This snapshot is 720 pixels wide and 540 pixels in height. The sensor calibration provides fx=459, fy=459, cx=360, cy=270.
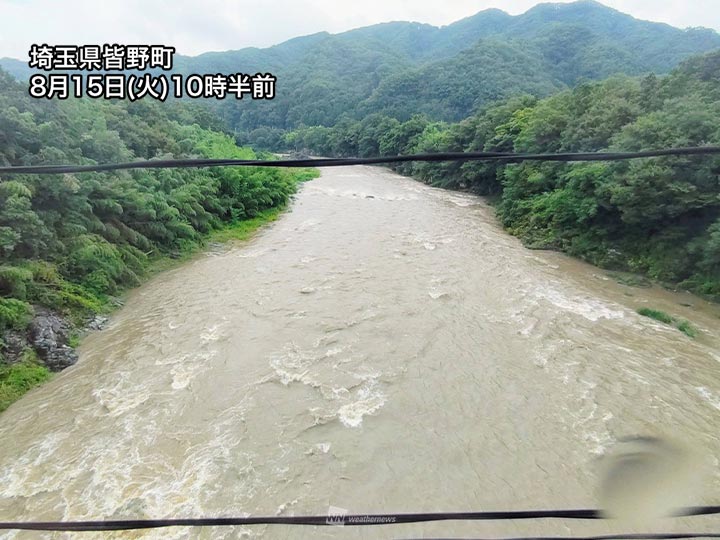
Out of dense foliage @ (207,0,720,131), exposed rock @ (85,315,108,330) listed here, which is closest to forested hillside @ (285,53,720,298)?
exposed rock @ (85,315,108,330)

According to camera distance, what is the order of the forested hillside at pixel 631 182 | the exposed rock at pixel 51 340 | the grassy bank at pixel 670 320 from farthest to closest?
the forested hillside at pixel 631 182 → the grassy bank at pixel 670 320 → the exposed rock at pixel 51 340

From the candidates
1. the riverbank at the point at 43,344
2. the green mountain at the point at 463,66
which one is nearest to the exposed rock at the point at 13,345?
the riverbank at the point at 43,344

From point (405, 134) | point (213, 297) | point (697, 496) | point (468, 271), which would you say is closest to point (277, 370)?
point (213, 297)

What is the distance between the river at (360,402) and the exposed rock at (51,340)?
0.25 m

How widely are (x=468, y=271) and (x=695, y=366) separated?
5.02 m

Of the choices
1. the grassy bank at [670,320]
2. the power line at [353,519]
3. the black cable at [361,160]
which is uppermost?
the black cable at [361,160]

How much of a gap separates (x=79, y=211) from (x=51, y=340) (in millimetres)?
3394

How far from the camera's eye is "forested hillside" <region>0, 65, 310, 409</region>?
7344 millimetres

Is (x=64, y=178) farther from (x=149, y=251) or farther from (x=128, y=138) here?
(x=128, y=138)

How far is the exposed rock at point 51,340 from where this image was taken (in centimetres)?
695

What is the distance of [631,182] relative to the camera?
10312 millimetres

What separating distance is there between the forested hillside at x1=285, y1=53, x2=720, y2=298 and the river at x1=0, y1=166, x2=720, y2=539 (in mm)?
1405

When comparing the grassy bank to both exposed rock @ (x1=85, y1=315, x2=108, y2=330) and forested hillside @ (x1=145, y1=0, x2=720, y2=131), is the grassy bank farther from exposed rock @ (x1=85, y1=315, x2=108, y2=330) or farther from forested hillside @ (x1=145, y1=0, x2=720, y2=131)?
forested hillside @ (x1=145, y1=0, x2=720, y2=131)

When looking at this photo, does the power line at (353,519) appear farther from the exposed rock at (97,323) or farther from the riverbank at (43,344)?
the exposed rock at (97,323)
